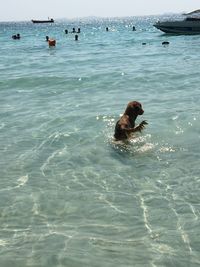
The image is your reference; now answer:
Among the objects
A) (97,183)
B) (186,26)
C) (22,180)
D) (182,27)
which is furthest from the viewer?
(182,27)

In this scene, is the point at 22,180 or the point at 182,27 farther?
the point at 182,27

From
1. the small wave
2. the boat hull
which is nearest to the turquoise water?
the small wave

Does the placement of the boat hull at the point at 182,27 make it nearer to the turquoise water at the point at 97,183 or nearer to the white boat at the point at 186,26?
the white boat at the point at 186,26

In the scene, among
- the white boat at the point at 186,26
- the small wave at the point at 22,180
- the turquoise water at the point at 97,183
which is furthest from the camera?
the white boat at the point at 186,26

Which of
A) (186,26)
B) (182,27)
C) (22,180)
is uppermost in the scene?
(22,180)

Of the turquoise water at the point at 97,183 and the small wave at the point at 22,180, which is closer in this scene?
the turquoise water at the point at 97,183

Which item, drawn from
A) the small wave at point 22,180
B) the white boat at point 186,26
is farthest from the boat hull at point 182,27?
the small wave at point 22,180

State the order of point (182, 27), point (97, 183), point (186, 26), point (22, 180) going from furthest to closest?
point (182, 27)
point (186, 26)
point (22, 180)
point (97, 183)

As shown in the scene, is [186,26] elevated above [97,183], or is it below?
below

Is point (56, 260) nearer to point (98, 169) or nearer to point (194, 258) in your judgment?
point (194, 258)

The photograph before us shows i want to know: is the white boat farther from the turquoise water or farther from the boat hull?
the turquoise water

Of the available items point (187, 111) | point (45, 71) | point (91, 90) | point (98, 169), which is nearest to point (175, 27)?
point (45, 71)

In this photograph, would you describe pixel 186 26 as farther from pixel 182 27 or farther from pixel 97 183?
pixel 97 183

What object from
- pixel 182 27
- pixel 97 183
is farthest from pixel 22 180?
pixel 182 27
